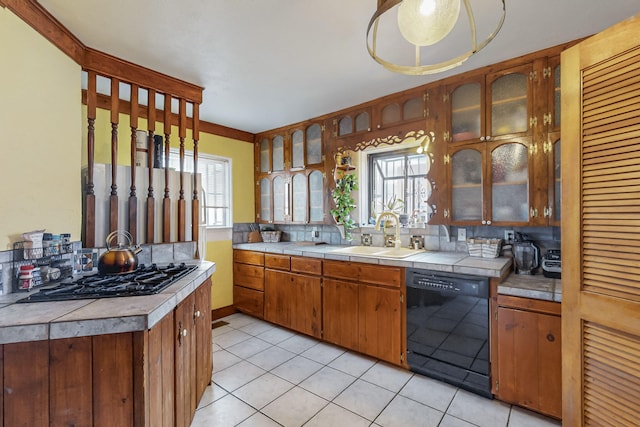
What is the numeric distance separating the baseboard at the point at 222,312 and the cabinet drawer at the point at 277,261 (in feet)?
2.95

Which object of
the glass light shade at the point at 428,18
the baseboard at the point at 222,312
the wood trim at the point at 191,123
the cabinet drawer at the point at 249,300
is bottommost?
the baseboard at the point at 222,312

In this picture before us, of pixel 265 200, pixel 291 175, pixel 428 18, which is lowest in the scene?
pixel 265 200

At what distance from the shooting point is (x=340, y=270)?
271 centimetres

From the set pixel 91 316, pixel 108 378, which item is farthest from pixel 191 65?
pixel 108 378

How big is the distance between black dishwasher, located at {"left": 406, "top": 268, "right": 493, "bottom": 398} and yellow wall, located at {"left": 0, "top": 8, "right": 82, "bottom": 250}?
2472mm

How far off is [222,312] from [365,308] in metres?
2.04

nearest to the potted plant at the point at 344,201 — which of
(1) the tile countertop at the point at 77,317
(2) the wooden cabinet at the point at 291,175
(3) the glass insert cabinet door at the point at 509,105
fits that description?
(2) the wooden cabinet at the point at 291,175

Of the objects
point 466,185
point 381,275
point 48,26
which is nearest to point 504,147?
point 466,185

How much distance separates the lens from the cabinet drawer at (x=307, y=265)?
114 inches

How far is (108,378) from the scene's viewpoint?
3.60 ft

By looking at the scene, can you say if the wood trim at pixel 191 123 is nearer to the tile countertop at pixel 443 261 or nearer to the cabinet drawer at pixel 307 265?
the cabinet drawer at pixel 307 265

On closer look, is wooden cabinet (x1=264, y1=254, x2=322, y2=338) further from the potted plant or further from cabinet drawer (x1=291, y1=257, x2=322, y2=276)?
the potted plant

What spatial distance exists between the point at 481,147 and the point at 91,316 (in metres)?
2.69

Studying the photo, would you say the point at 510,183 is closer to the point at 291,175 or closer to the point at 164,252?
the point at 291,175
